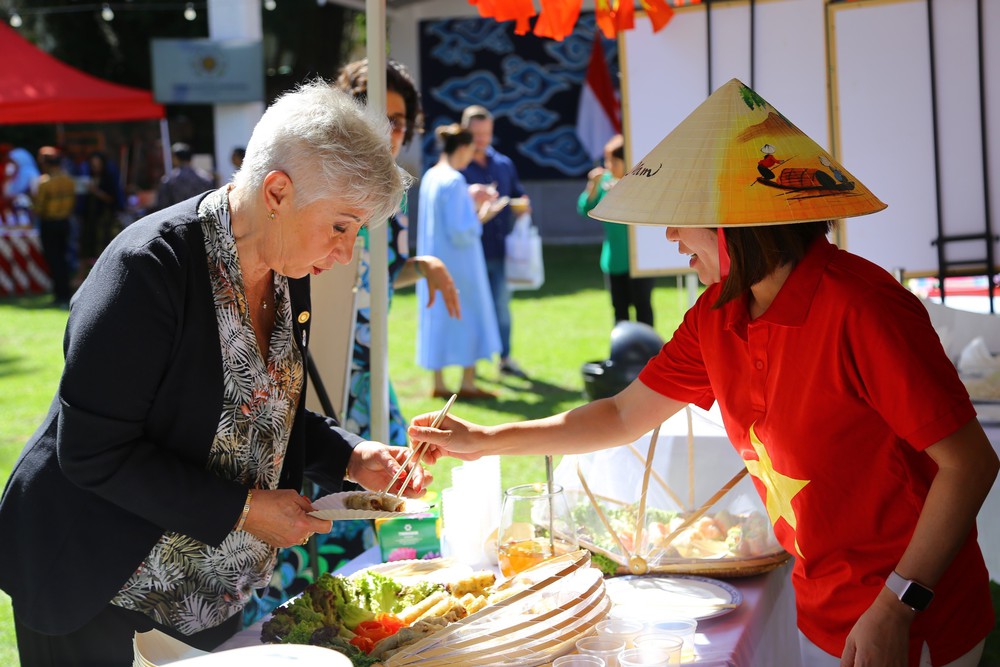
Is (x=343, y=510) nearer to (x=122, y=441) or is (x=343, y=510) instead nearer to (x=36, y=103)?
(x=122, y=441)

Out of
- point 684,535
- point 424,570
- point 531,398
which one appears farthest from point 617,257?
point 424,570

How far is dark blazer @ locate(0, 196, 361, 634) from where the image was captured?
1.67 metres

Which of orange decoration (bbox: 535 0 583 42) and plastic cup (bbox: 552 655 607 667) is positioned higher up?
orange decoration (bbox: 535 0 583 42)

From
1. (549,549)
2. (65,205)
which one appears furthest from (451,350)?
(65,205)

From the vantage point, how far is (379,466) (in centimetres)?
219

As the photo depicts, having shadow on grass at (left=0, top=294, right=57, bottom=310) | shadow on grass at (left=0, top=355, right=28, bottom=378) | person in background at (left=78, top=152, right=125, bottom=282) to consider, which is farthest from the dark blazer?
person in background at (left=78, top=152, right=125, bottom=282)

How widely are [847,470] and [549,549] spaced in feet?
1.85

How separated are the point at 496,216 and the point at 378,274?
519cm

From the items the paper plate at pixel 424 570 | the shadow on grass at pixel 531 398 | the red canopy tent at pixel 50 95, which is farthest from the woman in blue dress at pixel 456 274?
the red canopy tent at pixel 50 95

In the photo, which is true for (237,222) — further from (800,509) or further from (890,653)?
(890,653)

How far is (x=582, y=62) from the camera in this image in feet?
54.3

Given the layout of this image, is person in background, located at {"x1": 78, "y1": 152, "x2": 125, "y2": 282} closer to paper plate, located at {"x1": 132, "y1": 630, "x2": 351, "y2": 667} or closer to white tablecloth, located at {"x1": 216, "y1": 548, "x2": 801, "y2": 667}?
white tablecloth, located at {"x1": 216, "y1": 548, "x2": 801, "y2": 667}

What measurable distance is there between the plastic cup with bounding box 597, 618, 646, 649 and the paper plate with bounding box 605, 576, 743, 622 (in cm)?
20

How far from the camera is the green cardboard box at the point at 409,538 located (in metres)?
2.19
